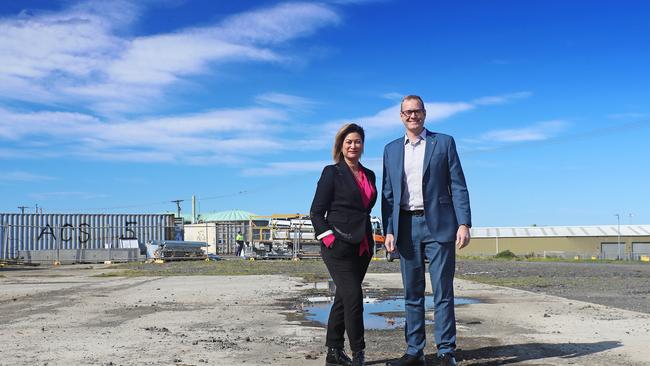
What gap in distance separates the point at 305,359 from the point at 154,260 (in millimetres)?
29752

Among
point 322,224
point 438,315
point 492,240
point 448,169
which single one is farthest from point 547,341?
point 492,240

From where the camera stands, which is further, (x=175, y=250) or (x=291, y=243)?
(x=291, y=243)

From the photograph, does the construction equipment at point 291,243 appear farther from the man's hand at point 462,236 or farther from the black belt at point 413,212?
the man's hand at point 462,236

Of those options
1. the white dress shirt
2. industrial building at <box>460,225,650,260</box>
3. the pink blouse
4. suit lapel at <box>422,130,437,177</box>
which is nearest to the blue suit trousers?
the white dress shirt

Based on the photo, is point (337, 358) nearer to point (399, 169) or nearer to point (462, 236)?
point (462, 236)

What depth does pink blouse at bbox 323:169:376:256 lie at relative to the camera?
16.9ft

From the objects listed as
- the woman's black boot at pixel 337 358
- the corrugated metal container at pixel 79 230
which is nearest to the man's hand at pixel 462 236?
the woman's black boot at pixel 337 358

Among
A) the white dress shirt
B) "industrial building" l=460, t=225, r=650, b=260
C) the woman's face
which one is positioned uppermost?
the woman's face

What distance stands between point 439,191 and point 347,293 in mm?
1036

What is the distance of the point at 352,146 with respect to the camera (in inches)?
209

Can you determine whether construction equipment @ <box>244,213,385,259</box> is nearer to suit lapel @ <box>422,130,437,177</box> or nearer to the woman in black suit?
the woman in black suit

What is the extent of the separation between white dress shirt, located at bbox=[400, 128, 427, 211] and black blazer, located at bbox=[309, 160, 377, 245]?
0.34 meters

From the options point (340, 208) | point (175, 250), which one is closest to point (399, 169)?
point (340, 208)

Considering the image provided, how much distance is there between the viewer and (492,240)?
84.2 metres
